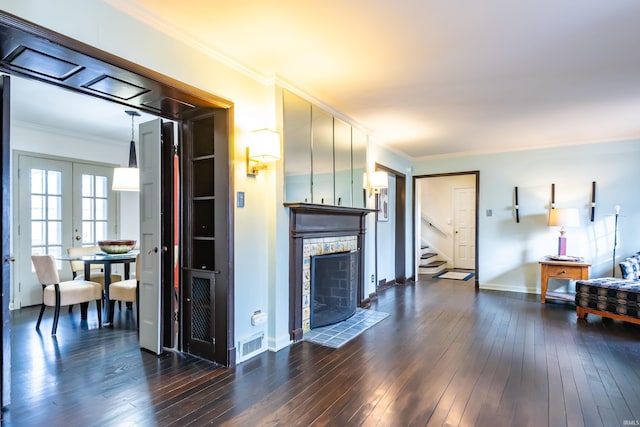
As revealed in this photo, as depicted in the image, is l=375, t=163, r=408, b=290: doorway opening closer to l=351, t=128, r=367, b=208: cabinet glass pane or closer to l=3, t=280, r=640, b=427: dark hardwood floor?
l=351, t=128, r=367, b=208: cabinet glass pane

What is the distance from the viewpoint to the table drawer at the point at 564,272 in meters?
4.62

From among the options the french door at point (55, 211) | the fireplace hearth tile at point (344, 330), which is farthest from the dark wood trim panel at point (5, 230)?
the french door at point (55, 211)

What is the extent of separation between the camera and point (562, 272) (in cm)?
472

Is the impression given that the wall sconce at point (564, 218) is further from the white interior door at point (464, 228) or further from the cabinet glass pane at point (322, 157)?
the cabinet glass pane at point (322, 157)

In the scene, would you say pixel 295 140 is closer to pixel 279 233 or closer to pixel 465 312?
pixel 279 233

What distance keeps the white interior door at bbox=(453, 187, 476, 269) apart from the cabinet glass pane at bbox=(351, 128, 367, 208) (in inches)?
183

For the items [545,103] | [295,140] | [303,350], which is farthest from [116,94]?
[545,103]

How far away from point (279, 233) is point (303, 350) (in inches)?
42.3

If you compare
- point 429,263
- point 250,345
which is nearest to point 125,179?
point 250,345

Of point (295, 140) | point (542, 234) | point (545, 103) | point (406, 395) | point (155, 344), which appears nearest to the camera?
point (406, 395)

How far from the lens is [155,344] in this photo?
291cm

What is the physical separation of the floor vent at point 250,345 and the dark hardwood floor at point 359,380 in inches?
3.2

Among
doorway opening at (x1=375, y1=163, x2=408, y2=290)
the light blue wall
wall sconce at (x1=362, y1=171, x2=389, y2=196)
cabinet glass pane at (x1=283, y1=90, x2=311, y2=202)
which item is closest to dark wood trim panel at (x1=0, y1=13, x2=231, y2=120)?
cabinet glass pane at (x1=283, y1=90, x2=311, y2=202)

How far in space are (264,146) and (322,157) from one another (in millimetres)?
1089
